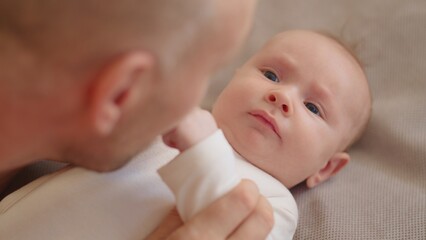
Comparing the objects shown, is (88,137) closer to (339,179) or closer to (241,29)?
(241,29)

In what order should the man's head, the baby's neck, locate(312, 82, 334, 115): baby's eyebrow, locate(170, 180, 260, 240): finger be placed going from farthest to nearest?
locate(312, 82, 334, 115): baby's eyebrow < the baby's neck < locate(170, 180, 260, 240): finger < the man's head

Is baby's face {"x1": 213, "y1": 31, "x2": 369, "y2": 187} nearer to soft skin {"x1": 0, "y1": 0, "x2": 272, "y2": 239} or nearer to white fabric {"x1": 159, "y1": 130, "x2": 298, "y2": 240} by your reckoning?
white fabric {"x1": 159, "y1": 130, "x2": 298, "y2": 240}

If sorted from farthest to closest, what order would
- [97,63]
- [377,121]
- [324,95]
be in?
1. [377,121]
2. [324,95]
3. [97,63]

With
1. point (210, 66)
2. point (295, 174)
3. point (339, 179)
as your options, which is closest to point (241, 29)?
point (210, 66)

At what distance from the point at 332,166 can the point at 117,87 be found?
0.73 meters

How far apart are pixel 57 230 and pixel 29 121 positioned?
33 cm

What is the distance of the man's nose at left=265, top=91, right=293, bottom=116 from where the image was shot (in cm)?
103

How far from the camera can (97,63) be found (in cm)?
53

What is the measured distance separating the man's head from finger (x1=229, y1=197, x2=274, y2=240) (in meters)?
0.26

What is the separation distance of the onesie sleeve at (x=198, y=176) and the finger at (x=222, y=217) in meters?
0.02

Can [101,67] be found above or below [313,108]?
above

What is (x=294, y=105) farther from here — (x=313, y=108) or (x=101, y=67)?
(x=101, y=67)

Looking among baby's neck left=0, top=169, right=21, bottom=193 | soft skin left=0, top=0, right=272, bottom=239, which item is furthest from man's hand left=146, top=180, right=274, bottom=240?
baby's neck left=0, top=169, right=21, bottom=193

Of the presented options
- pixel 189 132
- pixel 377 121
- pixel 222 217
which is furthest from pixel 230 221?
pixel 377 121
